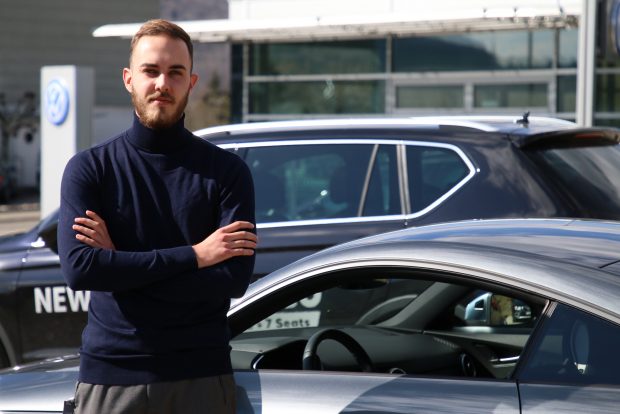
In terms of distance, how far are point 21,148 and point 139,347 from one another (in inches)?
1532

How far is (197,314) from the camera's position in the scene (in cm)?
314

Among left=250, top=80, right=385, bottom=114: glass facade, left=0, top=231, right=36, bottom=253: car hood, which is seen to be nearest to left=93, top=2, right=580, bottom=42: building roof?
left=250, top=80, right=385, bottom=114: glass facade

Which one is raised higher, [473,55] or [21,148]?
[473,55]

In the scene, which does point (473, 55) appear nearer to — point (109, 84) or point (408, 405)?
point (408, 405)

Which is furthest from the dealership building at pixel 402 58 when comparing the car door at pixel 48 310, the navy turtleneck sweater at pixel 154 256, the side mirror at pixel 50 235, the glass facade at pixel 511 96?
the navy turtleneck sweater at pixel 154 256

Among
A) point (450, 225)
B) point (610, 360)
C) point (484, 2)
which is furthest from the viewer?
point (484, 2)

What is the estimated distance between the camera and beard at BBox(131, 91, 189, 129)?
126 inches

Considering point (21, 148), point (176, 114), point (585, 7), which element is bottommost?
point (21, 148)

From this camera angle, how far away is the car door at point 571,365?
9.61ft

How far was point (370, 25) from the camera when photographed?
17422mm

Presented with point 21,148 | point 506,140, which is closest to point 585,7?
point 506,140

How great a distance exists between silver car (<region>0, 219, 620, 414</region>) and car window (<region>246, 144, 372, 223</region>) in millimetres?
1921

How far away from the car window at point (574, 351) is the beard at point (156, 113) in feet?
3.77

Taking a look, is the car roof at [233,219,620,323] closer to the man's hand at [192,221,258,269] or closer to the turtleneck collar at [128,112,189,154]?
the man's hand at [192,221,258,269]
